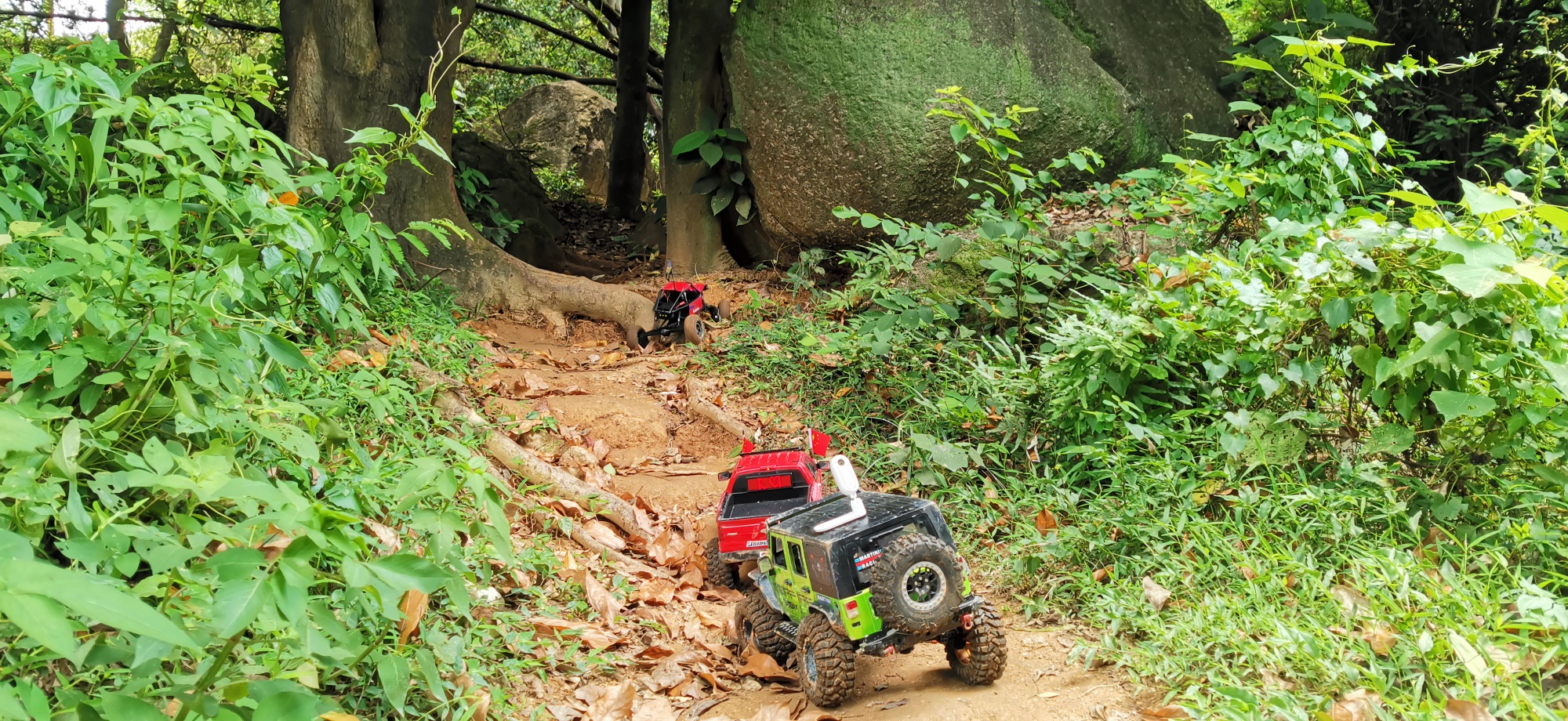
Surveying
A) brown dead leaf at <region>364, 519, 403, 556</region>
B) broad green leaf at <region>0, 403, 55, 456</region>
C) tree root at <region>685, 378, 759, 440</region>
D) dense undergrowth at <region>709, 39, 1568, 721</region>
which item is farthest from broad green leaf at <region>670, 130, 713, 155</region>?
broad green leaf at <region>0, 403, 55, 456</region>

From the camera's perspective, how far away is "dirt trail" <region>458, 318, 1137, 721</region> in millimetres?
2910

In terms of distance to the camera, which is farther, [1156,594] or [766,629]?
[766,629]

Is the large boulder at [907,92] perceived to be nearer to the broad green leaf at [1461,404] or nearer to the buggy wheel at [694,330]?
the buggy wheel at [694,330]

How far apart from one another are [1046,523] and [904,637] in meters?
1.41

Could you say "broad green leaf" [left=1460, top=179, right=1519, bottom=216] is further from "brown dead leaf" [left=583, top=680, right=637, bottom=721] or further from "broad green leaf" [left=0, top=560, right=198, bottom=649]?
"broad green leaf" [left=0, top=560, right=198, bottom=649]

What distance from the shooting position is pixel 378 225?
309cm

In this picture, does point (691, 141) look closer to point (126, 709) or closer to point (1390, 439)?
point (1390, 439)

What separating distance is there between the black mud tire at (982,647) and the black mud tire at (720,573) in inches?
56.3

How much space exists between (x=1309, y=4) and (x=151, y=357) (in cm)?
804

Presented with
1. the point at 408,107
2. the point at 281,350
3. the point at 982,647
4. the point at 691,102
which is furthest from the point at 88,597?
the point at 691,102

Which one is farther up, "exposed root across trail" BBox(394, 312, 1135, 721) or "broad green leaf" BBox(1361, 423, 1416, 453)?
"broad green leaf" BBox(1361, 423, 1416, 453)

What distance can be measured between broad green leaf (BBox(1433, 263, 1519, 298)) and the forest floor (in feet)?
5.04

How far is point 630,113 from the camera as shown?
12797 mm

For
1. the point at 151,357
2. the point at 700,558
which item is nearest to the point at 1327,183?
the point at 700,558
